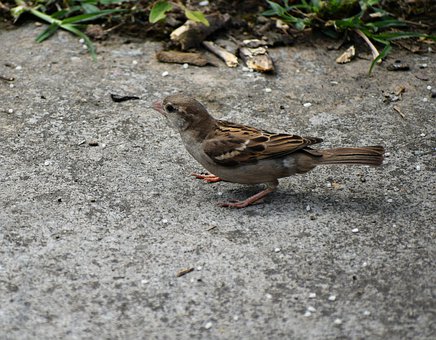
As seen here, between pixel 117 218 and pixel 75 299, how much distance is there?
0.86 meters

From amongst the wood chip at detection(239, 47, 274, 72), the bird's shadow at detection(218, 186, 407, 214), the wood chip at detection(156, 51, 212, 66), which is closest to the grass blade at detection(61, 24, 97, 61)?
the wood chip at detection(156, 51, 212, 66)

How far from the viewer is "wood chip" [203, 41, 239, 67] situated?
6.89 meters

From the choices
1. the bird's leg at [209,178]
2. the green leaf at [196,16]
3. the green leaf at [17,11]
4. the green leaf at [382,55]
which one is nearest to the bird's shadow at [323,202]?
the bird's leg at [209,178]

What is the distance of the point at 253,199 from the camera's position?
210 inches

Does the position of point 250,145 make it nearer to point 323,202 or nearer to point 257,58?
point 323,202

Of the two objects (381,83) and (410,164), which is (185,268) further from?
(381,83)

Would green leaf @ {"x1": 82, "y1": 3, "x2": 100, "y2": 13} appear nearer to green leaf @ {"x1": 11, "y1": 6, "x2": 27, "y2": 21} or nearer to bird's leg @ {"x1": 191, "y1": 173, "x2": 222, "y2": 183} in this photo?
green leaf @ {"x1": 11, "y1": 6, "x2": 27, "y2": 21}

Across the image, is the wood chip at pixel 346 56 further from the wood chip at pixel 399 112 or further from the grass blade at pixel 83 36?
the grass blade at pixel 83 36

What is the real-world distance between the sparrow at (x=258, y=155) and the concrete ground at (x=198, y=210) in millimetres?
218

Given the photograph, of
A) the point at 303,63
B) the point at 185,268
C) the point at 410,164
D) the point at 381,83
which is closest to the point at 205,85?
the point at 303,63

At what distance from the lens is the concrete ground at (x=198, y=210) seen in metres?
4.27

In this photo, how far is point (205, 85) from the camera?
6645mm

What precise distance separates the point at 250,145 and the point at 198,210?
1.83 feet

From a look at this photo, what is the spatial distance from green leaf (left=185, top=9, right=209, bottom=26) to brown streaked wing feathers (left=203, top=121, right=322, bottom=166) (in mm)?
1907
